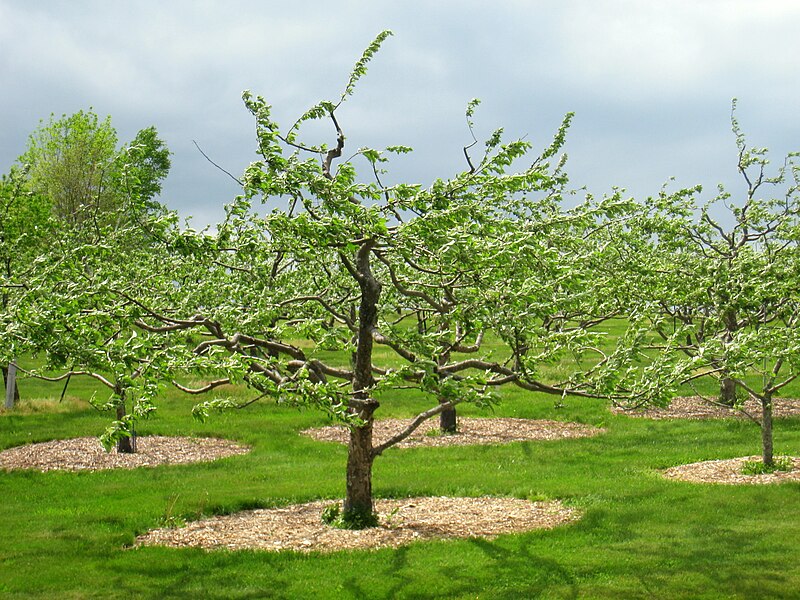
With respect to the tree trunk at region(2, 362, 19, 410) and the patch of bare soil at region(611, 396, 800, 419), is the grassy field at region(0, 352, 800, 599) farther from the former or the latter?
the tree trunk at region(2, 362, 19, 410)

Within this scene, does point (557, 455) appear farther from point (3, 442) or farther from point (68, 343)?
point (3, 442)

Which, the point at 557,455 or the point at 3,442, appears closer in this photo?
the point at 557,455

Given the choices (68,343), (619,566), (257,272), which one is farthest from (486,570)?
(257,272)

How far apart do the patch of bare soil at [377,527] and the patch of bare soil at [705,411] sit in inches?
541

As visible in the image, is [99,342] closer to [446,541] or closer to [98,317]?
[98,317]

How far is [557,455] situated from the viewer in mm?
24062

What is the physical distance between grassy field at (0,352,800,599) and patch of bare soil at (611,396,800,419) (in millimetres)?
2250

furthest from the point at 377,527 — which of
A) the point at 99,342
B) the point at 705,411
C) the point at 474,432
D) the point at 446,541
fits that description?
the point at 705,411

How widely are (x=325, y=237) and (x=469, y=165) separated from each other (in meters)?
3.42

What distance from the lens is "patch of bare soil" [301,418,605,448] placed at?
2689 cm

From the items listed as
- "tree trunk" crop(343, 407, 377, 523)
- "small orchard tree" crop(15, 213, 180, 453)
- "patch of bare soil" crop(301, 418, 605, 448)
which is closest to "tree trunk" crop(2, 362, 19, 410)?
"patch of bare soil" crop(301, 418, 605, 448)

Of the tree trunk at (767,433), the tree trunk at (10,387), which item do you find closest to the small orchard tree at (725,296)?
the tree trunk at (767,433)

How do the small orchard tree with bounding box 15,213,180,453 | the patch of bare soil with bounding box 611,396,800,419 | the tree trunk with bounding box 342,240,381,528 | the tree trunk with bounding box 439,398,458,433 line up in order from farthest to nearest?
the patch of bare soil with bounding box 611,396,800,419
the tree trunk with bounding box 439,398,458,433
the tree trunk with bounding box 342,240,381,528
the small orchard tree with bounding box 15,213,180,453

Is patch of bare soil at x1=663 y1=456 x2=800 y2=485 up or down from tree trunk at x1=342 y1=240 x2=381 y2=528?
down
